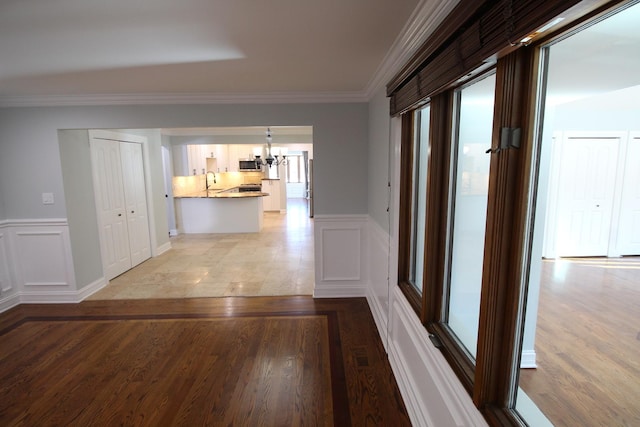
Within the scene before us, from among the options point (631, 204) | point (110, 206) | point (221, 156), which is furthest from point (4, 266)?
point (221, 156)

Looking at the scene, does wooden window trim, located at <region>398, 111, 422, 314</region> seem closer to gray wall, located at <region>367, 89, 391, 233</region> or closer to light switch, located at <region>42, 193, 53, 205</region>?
gray wall, located at <region>367, 89, 391, 233</region>

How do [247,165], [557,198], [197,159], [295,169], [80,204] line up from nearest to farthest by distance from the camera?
[80,204] < [557,198] < [197,159] < [247,165] < [295,169]

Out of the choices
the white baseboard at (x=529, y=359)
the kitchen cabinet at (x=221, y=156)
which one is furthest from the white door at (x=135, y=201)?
the white baseboard at (x=529, y=359)

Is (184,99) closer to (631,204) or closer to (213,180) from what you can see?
(631,204)

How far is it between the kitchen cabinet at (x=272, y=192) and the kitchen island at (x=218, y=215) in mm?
3159

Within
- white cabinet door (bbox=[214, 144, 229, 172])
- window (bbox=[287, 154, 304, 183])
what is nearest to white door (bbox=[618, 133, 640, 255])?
white cabinet door (bbox=[214, 144, 229, 172])

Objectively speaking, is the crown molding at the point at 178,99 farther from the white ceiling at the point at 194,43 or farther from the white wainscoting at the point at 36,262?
the white wainscoting at the point at 36,262

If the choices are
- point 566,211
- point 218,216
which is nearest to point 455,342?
point 566,211

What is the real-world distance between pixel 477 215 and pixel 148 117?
11.3 ft

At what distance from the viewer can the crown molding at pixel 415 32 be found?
1.43m

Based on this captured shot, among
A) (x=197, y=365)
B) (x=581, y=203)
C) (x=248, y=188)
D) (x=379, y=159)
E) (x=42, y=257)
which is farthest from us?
(x=248, y=188)

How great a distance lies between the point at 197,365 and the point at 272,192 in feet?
27.8

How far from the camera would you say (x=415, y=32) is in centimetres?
173

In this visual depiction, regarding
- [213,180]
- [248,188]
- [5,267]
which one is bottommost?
[5,267]
